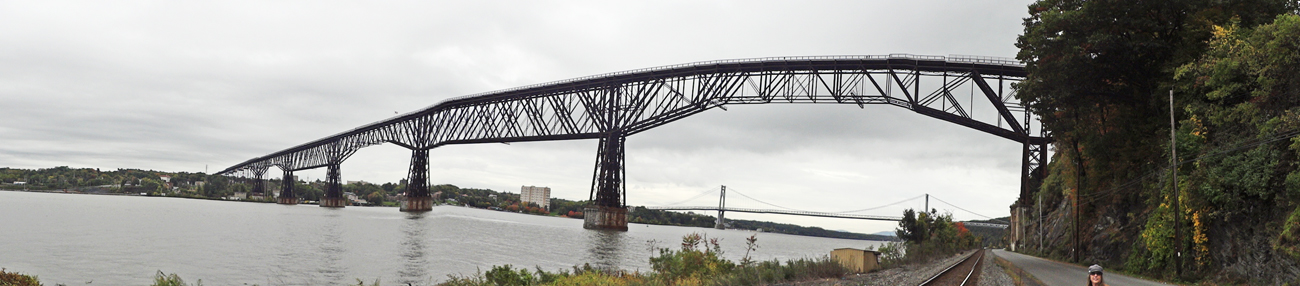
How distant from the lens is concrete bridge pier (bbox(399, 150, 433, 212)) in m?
102

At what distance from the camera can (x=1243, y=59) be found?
2019 cm

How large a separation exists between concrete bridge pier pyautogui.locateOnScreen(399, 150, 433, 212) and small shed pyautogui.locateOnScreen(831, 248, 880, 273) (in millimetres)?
85741

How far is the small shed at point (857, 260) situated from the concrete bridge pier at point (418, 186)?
85.7 m

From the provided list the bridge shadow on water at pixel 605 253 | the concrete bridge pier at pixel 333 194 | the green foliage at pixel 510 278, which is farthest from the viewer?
the concrete bridge pier at pixel 333 194

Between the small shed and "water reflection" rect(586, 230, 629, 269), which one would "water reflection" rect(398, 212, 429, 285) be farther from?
the small shed

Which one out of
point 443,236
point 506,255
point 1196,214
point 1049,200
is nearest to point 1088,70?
point 1196,214

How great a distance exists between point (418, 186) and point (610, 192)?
51027 mm

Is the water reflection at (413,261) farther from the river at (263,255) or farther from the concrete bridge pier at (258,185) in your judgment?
the concrete bridge pier at (258,185)

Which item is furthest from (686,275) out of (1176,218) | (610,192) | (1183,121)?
(610,192)

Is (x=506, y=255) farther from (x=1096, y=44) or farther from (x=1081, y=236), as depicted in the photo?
(x=1081, y=236)

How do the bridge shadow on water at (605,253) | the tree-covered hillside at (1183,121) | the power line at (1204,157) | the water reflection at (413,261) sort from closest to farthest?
1. the power line at (1204,157)
2. the tree-covered hillside at (1183,121)
3. the water reflection at (413,261)
4. the bridge shadow on water at (605,253)

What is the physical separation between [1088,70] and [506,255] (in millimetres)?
27108

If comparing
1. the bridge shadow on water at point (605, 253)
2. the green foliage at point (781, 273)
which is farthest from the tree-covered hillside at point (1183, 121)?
the bridge shadow on water at point (605, 253)

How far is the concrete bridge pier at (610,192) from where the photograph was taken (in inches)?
2564
